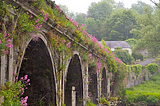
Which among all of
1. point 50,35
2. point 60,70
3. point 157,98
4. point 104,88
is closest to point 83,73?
point 60,70

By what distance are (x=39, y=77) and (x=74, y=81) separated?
416cm

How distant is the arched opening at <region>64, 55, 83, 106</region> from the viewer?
12.2m

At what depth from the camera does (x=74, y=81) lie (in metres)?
12.6

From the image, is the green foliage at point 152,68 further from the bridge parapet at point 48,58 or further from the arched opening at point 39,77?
the arched opening at point 39,77

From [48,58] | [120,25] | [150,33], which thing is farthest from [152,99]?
[120,25]

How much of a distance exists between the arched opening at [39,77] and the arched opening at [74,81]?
348cm

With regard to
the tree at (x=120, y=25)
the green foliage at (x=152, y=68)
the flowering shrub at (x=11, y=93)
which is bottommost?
the flowering shrub at (x=11, y=93)

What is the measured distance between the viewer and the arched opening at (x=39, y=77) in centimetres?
820

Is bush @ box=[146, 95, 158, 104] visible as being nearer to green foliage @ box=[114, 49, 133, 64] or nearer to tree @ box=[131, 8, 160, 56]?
tree @ box=[131, 8, 160, 56]

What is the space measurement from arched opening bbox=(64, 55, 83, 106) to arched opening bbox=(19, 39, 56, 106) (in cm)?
348

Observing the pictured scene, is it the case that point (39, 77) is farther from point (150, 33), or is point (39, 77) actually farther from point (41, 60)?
point (150, 33)

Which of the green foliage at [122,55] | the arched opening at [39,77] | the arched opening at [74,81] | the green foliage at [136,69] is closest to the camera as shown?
the arched opening at [39,77]

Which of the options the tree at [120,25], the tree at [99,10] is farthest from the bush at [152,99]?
the tree at [99,10]

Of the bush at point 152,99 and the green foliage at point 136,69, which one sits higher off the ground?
the green foliage at point 136,69
